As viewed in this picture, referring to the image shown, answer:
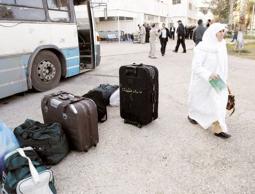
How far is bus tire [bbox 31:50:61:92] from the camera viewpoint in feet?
19.7

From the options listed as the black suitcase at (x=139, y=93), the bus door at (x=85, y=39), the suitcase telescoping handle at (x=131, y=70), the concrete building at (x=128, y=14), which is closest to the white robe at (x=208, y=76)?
the black suitcase at (x=139, y=93)

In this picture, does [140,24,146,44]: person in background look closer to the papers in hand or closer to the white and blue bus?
the white and blue bus

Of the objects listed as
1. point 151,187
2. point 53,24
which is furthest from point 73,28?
point 151,187

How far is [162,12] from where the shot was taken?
41406 mm

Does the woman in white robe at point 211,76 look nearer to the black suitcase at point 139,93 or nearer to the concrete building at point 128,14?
the black suitcase at point 139,93

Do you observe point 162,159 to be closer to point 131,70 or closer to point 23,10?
point 131,70

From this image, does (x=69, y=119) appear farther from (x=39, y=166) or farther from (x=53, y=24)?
(x=53, y=24)

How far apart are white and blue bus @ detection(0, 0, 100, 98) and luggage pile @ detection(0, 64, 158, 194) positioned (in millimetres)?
1981

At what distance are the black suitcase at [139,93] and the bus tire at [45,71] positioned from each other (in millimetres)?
2726

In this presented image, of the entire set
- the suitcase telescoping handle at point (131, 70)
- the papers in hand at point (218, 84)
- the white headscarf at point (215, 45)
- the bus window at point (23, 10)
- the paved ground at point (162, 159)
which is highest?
the bus window at point (23, 10)

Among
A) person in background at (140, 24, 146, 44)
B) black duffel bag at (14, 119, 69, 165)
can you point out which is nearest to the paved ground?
black duffel bag at (14, 119, 69, 165)

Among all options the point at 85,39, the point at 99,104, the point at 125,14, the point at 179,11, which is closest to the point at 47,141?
the point at 99,104

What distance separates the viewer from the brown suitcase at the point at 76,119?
3.25m

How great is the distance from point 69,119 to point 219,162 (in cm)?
194
